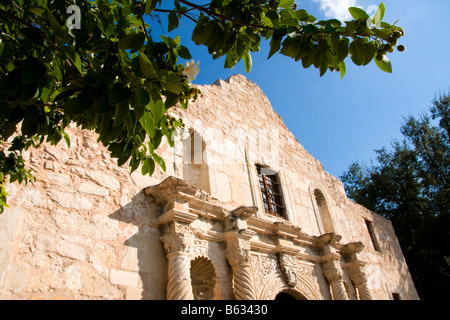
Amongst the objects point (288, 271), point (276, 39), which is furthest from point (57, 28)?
point (288, 271)

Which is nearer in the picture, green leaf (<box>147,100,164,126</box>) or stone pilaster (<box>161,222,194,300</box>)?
green leaf (<box>147,100,164,126</box>)

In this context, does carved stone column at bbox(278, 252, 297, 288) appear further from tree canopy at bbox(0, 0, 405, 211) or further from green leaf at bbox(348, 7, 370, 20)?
green leaf at bbox(348, 7, 370, 20)

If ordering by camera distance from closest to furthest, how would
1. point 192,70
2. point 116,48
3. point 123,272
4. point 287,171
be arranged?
point 116,48 → point 192,70 → point 123,272 → point 287,171

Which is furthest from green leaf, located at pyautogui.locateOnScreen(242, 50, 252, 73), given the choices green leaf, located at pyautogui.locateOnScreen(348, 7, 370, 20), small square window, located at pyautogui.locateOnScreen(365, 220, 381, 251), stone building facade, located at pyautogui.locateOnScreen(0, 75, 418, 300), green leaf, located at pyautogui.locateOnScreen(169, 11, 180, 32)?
small square window, located at pyautogui.locateOnScreen(365, 220, 381, 251)

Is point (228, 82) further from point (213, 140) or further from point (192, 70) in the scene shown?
point (192, 70)

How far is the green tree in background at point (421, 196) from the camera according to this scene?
1388 cm

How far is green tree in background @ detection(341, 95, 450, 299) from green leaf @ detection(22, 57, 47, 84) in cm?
1597

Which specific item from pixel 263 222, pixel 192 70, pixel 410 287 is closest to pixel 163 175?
pixel 263 222

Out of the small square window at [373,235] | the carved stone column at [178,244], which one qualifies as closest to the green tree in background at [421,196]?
the small square window at [373,235]

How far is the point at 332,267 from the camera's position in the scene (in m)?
6.82

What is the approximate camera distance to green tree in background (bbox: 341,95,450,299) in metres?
13.9

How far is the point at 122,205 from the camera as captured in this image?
423 cm

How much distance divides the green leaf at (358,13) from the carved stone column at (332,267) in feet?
20.2

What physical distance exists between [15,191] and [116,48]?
258 cm
